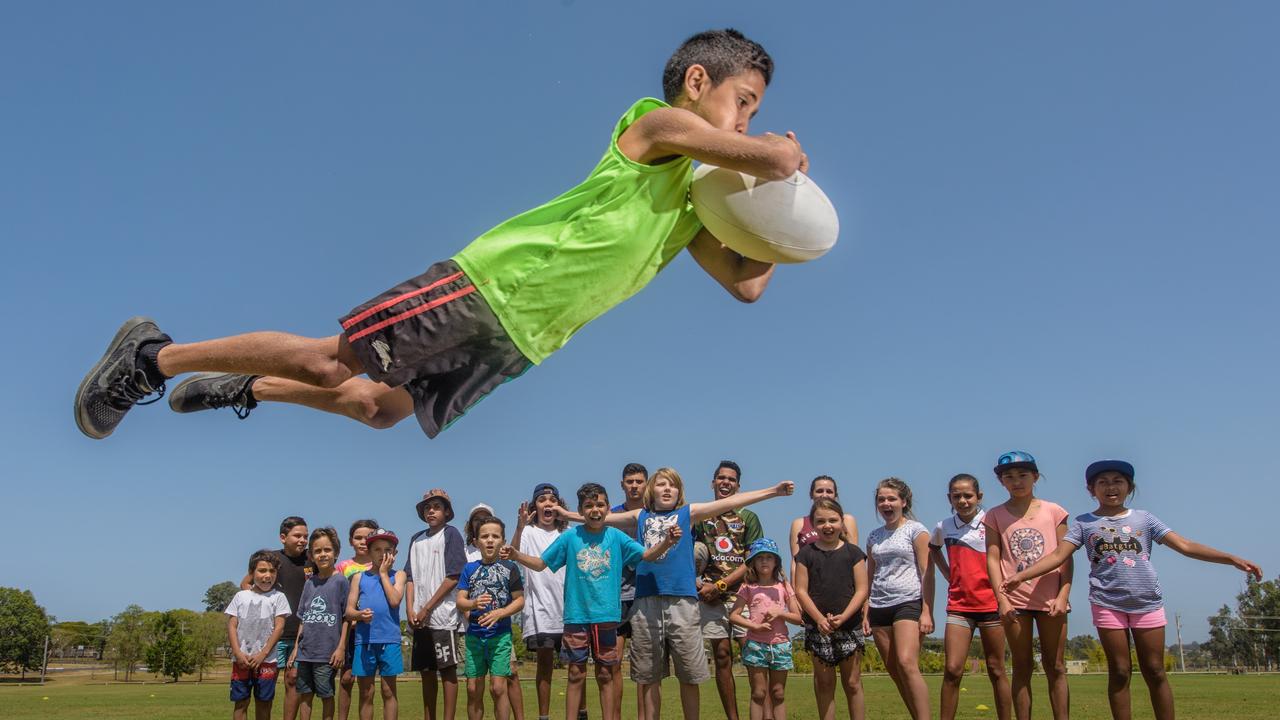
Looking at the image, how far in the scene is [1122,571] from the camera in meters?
7.12

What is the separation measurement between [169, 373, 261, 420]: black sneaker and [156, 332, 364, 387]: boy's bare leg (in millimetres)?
609

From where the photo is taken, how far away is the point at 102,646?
7312 cm

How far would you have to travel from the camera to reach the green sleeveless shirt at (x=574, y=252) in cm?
428

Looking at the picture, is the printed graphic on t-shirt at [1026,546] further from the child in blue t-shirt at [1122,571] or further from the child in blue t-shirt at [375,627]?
the child in blue t-shirt at [375,627]

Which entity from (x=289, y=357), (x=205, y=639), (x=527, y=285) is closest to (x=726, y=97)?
(x=527, y=285)

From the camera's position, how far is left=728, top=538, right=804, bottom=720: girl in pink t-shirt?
8.09 metres

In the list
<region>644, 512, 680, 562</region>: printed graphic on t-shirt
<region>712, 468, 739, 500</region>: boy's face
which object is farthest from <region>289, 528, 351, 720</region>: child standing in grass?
<region>712, 468, 739, 500</region>: boy's face

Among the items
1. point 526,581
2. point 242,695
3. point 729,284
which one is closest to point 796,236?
point 729,284

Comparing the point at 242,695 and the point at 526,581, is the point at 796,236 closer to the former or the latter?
the point at 526,581

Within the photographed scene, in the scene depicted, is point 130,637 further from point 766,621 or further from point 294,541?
point 766,621

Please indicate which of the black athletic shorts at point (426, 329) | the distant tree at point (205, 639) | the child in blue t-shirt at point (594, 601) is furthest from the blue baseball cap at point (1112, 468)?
the distant tree at point (205, 639)

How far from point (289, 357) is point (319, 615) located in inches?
234

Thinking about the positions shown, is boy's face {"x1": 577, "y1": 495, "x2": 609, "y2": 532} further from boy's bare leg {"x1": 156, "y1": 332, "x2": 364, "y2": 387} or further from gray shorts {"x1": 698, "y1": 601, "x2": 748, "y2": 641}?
boy's bare leg {"x1": 156, "y1": 332, "x2": 364, "y2": 387}

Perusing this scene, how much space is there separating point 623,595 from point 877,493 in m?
2.44
